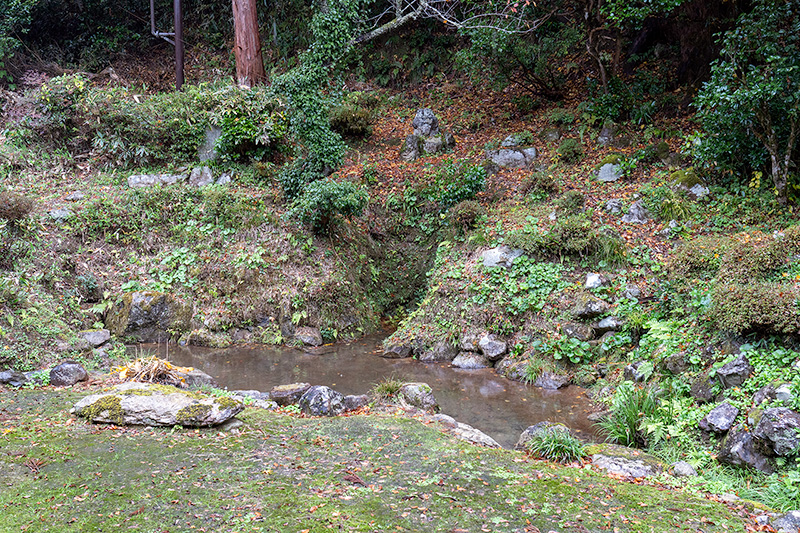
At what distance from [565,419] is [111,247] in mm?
8952

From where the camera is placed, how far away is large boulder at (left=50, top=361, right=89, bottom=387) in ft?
20.5

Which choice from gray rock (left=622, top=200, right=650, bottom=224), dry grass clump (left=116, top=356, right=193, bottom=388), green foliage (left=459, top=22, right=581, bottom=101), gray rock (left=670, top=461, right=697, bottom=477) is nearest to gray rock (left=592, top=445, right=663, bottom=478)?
gray rock (left=670, top=461, right=697, bottom=477)

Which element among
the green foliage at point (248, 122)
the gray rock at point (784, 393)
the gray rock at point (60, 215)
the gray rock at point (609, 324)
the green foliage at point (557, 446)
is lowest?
the green foliage at point (557, 446)

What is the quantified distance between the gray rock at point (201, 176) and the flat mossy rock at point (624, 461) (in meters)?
9.87

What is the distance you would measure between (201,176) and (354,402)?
306 inches

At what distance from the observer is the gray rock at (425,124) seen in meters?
13.3

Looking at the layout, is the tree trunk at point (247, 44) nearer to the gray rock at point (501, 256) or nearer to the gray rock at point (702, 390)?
the gray rock at point (501, 256)

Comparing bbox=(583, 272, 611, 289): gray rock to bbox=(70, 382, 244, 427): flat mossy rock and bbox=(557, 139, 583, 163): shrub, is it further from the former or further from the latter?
bbox=(70, 382, 244, 427): flat mossy rock

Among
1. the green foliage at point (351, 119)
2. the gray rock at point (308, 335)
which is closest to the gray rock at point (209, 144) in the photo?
the green foliage at point (351, 119)

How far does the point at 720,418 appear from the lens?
520 centimetres

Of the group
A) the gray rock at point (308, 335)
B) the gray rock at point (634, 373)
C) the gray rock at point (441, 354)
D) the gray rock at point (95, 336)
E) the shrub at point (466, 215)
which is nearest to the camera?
the gray rock at point (634, 373)

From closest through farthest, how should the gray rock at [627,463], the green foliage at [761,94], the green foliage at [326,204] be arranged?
the gray rock at [627,463]
the green foliage at [761,94]
the green foliage at [326,204]

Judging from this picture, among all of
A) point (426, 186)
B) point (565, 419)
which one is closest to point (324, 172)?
point (426, 186)

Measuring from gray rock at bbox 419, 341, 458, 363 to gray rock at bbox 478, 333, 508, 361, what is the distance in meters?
0.55
